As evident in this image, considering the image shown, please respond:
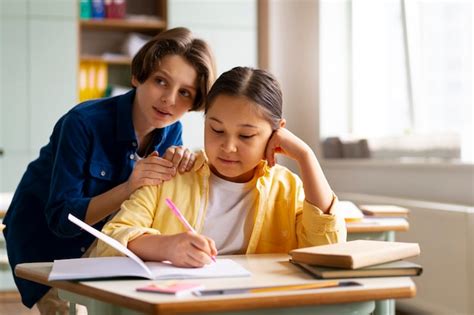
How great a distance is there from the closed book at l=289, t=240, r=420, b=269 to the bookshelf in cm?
451

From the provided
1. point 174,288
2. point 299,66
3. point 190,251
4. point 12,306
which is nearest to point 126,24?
point 299,66

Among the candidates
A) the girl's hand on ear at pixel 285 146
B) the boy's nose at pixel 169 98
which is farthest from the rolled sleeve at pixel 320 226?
the boy's nose at pixel 169 98

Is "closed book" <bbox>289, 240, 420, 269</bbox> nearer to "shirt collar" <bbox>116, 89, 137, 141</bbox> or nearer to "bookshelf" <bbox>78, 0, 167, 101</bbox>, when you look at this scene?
"shirt collar" <bbox>116, 89, 137, 141</bbox>

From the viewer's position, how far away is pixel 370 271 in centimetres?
145

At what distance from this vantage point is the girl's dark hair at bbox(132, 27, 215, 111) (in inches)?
83.1

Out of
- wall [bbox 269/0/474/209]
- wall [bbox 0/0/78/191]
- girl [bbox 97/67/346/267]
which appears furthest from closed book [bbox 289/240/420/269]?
wall [bbox 0/0/78/191]

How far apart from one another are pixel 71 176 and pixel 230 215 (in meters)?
0.50

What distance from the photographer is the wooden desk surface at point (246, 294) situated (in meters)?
1.21

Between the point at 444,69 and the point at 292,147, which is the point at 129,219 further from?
the point at 444,69

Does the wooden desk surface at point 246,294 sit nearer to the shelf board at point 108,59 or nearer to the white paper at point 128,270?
the white paper at point 128,270

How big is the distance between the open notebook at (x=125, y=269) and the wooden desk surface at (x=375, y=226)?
1.00 m

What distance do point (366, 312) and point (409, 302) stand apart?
2.99 metres

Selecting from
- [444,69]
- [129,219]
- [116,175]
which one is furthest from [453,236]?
[129,219]

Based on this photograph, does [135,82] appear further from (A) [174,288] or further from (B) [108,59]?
(B) [108,59]
